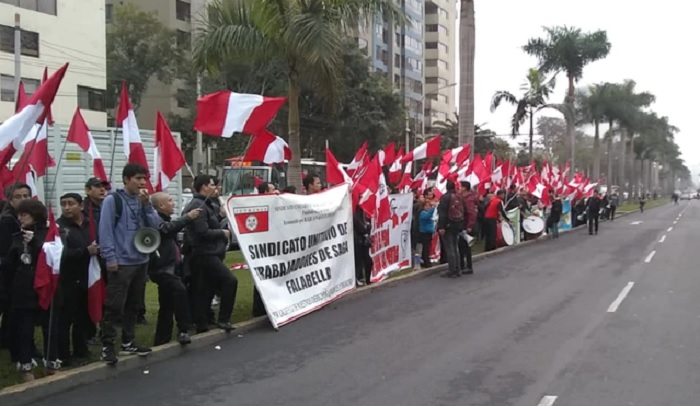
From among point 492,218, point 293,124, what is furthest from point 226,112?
point 492,218

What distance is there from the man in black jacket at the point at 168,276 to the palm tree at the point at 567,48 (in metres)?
38.0

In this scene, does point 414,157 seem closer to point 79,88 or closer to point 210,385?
point 210,385

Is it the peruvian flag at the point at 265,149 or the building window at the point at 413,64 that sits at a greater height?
the building window at the point at 413,64

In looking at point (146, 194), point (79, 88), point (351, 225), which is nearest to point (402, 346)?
point (146, 194)

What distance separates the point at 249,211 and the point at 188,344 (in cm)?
195

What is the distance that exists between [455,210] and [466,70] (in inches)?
388

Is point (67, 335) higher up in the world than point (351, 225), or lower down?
lower down

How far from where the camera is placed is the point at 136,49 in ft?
134

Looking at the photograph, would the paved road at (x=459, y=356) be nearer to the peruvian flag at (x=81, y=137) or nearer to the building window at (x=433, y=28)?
the peruvian flag at (x=81, y=137)

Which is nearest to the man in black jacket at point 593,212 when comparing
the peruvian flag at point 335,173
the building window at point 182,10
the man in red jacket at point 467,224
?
the man in red jacket at point 467,224

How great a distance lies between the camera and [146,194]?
7484mm

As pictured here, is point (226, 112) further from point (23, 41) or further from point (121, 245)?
point (23, 41)

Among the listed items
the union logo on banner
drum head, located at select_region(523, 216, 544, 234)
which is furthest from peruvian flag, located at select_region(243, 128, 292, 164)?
drum head, located at select_region(523, 216, 544, 234)

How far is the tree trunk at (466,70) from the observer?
23.1 meters
